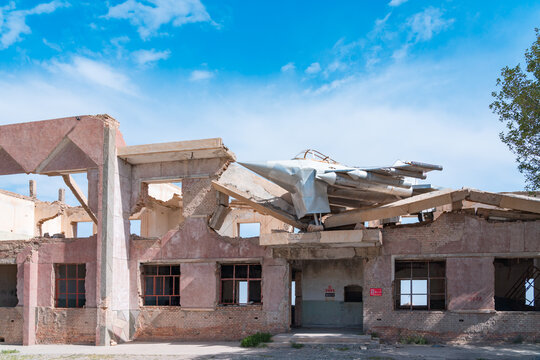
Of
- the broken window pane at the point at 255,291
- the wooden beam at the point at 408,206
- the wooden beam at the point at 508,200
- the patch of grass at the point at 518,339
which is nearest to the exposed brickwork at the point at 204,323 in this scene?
the wooden beam at the point at 408,206

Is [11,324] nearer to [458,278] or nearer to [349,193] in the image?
[349,193]

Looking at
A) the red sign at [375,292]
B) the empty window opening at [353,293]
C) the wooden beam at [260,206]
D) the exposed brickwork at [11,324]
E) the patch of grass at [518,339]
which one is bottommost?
the exposed brickwork at [11,324]

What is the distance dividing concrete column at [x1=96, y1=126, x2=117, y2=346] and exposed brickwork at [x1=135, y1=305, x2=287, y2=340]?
132cm

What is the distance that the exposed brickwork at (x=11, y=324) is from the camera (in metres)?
19.8

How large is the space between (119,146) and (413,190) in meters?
10.8

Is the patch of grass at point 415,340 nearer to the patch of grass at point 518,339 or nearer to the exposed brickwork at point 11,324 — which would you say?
the patch of grass at point 518,339

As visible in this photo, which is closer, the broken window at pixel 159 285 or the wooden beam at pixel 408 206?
the wooden beam at pixel 408 206

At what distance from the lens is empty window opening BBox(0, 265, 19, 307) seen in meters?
24.1

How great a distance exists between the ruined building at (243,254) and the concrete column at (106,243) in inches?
1.9

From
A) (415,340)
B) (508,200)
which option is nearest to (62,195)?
(415,340)

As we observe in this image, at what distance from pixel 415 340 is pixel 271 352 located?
4669mm

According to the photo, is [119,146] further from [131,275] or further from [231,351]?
[231,351]

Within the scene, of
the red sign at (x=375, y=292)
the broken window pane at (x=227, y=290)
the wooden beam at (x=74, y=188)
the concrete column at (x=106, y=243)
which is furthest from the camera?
the broken window pane at (x=227, y=290)

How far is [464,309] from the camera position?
1670 cm
